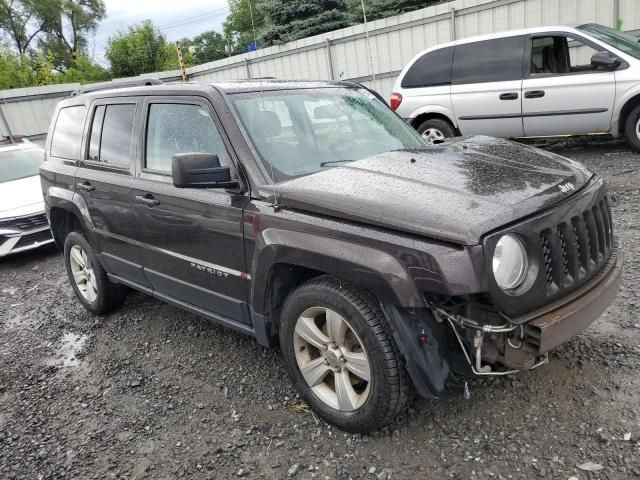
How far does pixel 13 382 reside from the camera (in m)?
3.66

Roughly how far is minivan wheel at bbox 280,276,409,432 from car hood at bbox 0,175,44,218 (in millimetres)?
5359

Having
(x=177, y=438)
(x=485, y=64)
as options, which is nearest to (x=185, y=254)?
(x=177, y=438)

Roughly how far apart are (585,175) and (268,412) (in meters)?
2.19

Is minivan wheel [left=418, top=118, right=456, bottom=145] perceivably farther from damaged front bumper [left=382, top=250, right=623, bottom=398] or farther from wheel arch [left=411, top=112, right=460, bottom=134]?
damaged front bumper [left=382, top=250, right=623, bottom=398]

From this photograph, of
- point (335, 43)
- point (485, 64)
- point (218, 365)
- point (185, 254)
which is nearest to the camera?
point (185, 254)

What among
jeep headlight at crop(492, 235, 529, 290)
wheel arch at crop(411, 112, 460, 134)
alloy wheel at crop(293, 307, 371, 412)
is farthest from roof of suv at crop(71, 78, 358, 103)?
wheel arch at crop(411, 112, 460, 134)

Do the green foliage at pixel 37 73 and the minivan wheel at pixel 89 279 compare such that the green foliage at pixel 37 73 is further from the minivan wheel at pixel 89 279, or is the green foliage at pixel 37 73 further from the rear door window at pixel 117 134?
the rear door window at pixel 117 134

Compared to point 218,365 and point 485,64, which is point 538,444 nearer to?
point 218,365

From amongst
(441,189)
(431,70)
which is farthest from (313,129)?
(431,70)

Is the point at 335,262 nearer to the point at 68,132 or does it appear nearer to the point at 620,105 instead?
the point at 68,132

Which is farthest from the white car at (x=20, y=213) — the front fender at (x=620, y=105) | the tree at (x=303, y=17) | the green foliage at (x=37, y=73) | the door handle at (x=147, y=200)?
the green foliage at (x=37, y=73)

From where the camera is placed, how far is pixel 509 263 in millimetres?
2121

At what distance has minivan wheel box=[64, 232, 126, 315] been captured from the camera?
14.2 feet

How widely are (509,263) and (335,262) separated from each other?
0.75 metres
